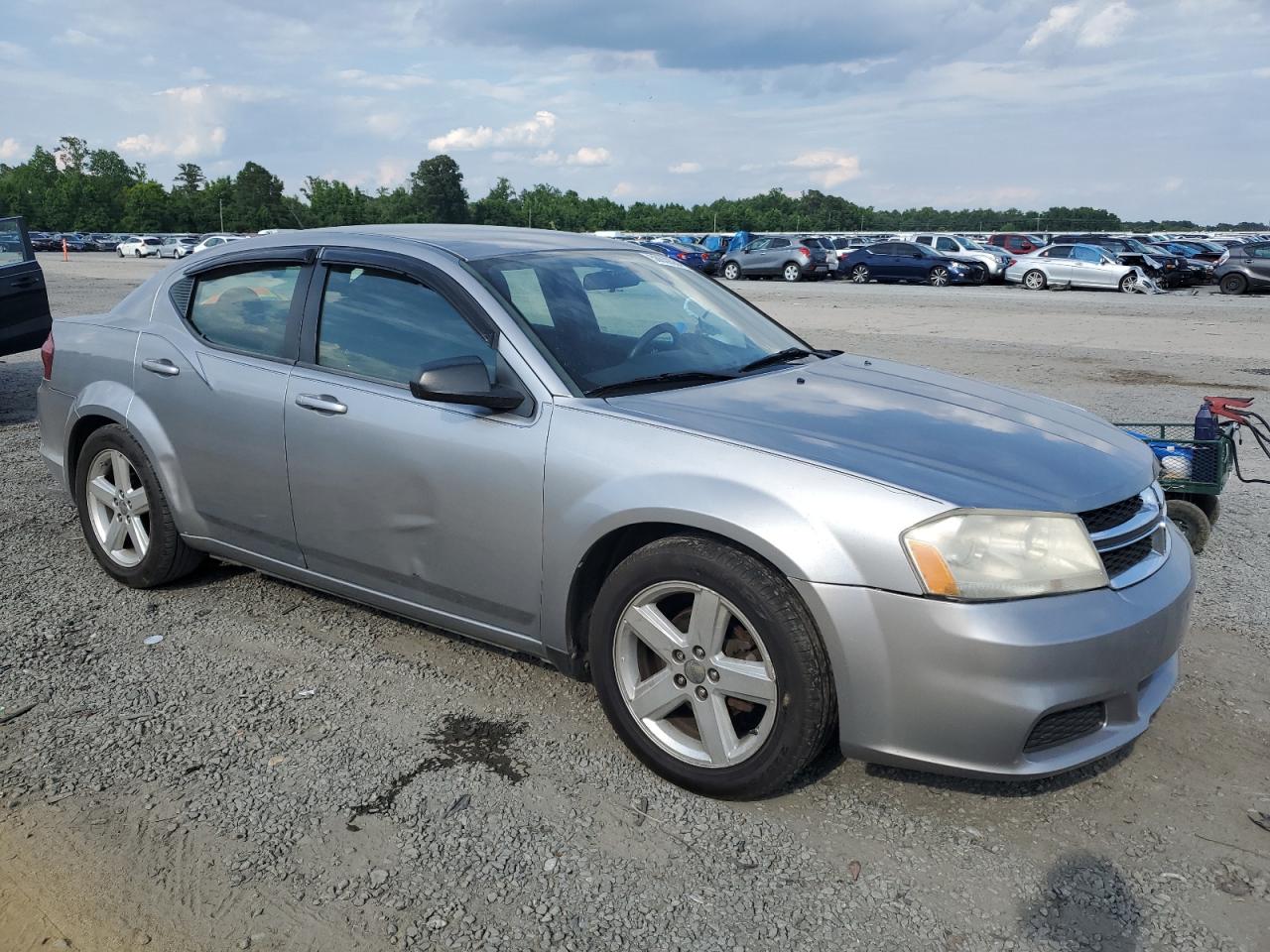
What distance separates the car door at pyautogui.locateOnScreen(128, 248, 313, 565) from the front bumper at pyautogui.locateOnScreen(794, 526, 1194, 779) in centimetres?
228

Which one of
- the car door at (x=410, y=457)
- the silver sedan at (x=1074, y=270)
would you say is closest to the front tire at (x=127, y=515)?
the car door at (x=410, y=457)

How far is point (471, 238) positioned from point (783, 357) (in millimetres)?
1330

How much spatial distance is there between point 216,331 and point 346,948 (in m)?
2.80

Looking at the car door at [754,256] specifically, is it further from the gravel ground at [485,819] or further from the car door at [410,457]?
the car door at [410,457]

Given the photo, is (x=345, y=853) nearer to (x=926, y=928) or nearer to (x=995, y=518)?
(x=926, y=928)

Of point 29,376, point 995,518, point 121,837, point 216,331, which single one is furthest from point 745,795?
point 29,376

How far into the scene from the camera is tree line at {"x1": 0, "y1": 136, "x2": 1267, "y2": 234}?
106 metres

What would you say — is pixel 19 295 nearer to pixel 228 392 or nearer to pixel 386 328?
pixel 228 392

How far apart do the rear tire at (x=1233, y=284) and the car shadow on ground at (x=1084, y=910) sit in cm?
3093

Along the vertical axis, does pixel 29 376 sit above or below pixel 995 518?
below

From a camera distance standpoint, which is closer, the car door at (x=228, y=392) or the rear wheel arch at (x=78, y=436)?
the car door at (x=228, y=392)

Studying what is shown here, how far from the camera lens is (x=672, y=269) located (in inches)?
183

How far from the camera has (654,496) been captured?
308 cm

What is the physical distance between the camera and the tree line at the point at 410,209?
4173 inches
